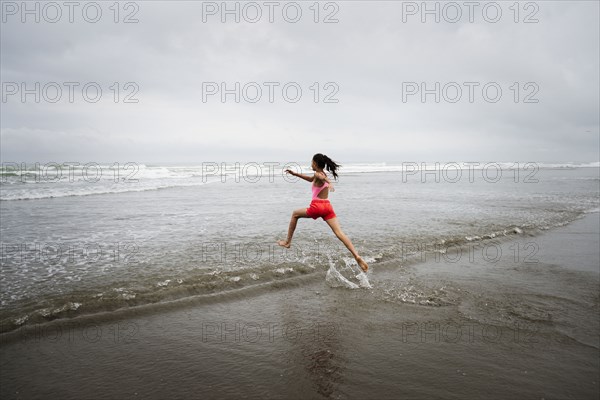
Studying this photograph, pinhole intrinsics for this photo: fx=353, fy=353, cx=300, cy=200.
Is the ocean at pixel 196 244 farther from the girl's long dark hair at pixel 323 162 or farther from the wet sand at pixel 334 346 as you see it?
the girl's long dark hair at pixel 323 162

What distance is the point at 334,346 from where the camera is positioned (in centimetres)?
461

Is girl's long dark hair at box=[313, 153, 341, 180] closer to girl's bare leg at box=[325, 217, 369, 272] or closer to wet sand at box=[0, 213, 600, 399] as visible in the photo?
girl's bare leg at box=[325, 217, 369, 272]

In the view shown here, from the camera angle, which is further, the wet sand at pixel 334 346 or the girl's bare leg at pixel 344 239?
Answer: the girl's bare leg at pixel 344 239

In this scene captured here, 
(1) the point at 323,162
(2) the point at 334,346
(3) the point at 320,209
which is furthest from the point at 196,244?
(2) the point at 334,346

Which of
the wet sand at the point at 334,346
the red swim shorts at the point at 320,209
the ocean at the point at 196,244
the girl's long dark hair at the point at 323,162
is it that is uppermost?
the girl's long dark hair at the point at 323,162

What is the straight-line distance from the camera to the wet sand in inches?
149

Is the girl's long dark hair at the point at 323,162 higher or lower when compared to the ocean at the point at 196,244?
higher

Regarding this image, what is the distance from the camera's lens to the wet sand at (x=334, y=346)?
3.78 meters

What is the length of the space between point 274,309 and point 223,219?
801 centimetres

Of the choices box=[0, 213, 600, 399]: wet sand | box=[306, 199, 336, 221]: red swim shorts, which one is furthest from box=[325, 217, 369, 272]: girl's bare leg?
box=[0, 213, 600, 399]: wet sand

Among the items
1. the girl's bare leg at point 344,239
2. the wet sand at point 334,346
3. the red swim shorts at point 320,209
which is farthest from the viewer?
the red swim shorts at point 320,209

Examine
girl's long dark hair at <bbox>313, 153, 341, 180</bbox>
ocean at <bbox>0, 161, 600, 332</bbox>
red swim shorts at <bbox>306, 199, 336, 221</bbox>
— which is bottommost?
ocean at <bbox>0, 161, 600, 332</bbox>

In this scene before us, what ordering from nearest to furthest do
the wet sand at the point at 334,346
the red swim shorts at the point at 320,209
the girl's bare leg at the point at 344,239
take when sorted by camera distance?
the wet sand at the point at 334,346 → the girl's bare leg at the point at 344,239 → the red swim shorts at the point at 320,209

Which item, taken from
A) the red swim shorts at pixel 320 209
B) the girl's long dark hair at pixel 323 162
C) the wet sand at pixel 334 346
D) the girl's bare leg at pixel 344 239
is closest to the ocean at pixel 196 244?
the wet sand at pixel 334 346
